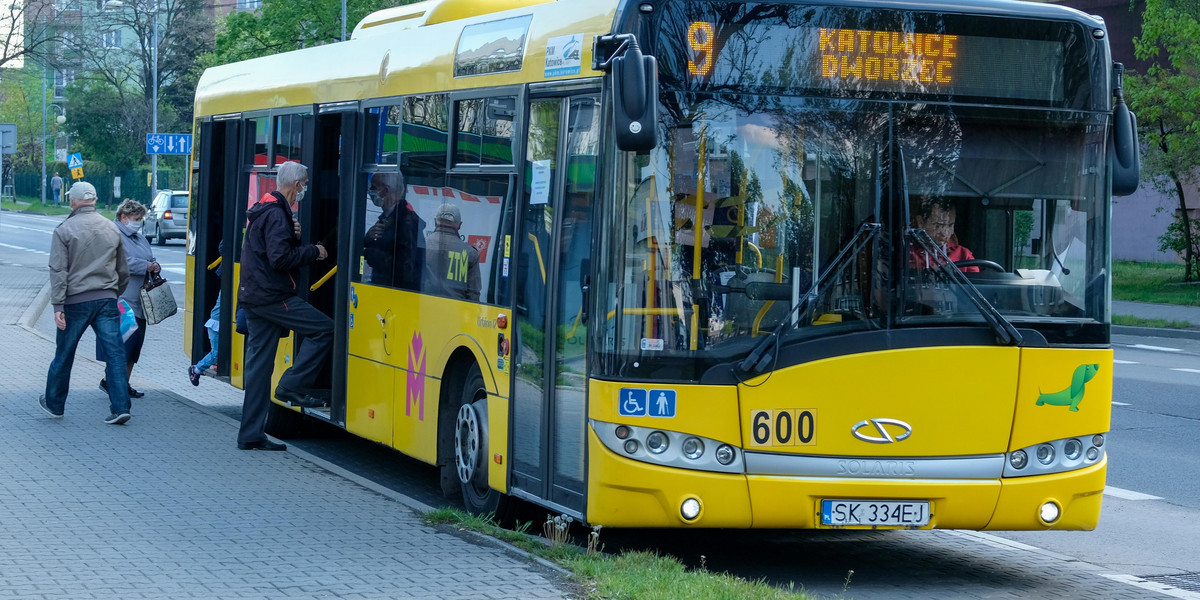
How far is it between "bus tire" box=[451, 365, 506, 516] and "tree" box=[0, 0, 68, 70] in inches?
1160

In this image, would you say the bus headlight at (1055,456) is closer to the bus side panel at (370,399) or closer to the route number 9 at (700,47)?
the route number 9 at (700,47)

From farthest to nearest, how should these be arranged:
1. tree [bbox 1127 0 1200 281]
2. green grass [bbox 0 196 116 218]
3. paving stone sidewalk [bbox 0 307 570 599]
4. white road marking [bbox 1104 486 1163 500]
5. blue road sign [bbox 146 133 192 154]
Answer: green grass [bbox 0 196 116 218]
blue road sign [bbox 146 133 192 154]
tree [bbox 1127 0 1200 281]
white road marking [bbox 1104 486 1163 500]
paving stone sidewalk [bbox 0 307 570 599]

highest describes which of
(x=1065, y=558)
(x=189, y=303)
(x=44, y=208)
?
(x=44, y=208)

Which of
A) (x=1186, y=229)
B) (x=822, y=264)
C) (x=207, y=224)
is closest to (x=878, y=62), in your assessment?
(x=822, y=264)

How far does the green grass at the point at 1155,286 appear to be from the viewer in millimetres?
31578

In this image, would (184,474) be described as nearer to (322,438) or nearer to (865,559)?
(322,438)

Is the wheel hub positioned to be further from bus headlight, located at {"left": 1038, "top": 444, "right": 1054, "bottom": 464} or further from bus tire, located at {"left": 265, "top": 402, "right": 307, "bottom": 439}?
bus tire, located at {"left": 265, "top": 402, "right": 307, "bottom": 439}

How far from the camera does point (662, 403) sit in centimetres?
698

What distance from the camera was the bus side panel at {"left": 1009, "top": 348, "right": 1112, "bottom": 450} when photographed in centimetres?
727

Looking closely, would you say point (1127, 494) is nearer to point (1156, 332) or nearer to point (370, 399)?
point (370, 399)

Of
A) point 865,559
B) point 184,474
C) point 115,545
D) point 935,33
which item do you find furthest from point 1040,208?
point 184,474

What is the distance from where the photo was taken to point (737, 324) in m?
7.01

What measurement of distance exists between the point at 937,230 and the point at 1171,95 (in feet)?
80.7

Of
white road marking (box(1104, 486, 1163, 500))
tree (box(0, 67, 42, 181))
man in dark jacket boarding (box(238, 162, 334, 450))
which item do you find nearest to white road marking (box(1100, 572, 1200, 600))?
white road marking (box(1104, 486, 1163, 500))
